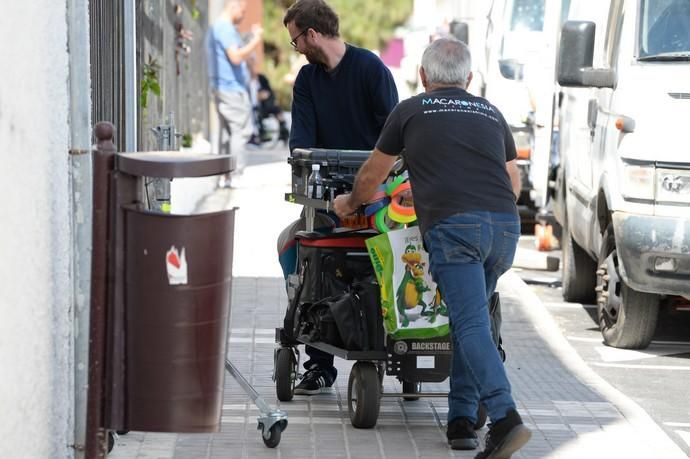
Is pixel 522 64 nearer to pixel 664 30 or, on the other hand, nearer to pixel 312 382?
pixel 664 30

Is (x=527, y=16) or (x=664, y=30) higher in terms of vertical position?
(x=664, y=30)

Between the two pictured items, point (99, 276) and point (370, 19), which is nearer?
point (99, 276)

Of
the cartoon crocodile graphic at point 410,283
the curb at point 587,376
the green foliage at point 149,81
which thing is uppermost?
the green foliage at point 149,81

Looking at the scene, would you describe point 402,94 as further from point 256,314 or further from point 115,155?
point 115,155

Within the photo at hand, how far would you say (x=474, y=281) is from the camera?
595 cm

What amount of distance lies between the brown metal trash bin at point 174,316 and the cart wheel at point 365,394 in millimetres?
1654

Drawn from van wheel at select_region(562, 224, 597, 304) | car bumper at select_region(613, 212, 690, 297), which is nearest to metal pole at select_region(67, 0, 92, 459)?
car bumper at select_region(613, 212, 690, 297)

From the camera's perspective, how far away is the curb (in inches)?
260

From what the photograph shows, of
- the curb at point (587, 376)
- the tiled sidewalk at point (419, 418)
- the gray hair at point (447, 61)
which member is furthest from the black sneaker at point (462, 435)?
the gray hair at point (447, 61)

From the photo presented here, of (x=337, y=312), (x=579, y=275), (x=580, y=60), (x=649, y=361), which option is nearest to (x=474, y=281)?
(x=337, y=312)

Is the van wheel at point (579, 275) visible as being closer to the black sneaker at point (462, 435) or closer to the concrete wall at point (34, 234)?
the black sneaker at point (462, 435)

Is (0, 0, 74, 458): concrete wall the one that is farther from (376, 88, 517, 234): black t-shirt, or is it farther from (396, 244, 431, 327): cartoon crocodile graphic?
(396, 244, 431, 327): cartoon crocodile graphic

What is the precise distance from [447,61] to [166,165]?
1.71m

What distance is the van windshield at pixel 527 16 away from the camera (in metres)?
16.8
